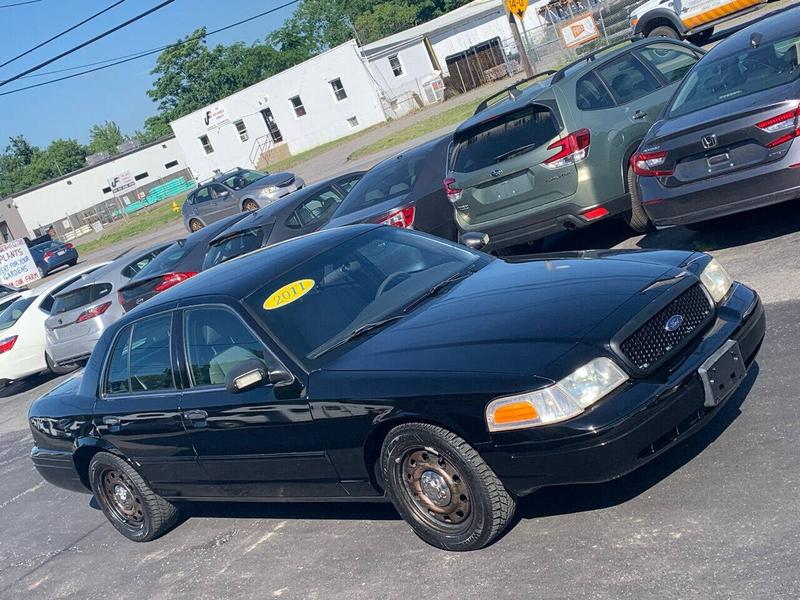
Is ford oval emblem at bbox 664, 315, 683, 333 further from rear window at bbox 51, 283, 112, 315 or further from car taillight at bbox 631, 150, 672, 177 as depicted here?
rear window at bbox 51, 283, 112, 315

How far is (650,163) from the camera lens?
8.58 m

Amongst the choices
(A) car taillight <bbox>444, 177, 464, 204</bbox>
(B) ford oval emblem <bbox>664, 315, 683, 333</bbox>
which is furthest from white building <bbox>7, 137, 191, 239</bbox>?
(B) ford oval emblem <bbox>664, 315, 683, 333</bbox>

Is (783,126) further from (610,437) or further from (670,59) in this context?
(610,437)

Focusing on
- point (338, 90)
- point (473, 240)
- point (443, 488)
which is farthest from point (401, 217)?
point (338, 90)

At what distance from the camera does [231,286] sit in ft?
19.8

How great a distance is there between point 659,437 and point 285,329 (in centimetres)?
216

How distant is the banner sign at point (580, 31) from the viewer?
117 feet

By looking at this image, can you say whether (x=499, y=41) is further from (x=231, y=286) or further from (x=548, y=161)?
(x=231, y=286)

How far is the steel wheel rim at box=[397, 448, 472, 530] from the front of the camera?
4.86 m

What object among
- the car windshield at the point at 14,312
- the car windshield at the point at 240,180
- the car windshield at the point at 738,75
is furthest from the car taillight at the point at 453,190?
the car windshield at the point at 240,180

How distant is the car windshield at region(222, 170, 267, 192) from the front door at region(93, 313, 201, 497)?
85.3 ft

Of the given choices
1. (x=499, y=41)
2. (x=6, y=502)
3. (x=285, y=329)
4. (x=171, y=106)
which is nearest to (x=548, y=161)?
(x=285, y=329)

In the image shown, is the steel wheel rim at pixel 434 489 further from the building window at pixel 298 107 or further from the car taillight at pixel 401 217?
the building window at pixel 298 107

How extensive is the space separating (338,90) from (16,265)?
2676 cm
